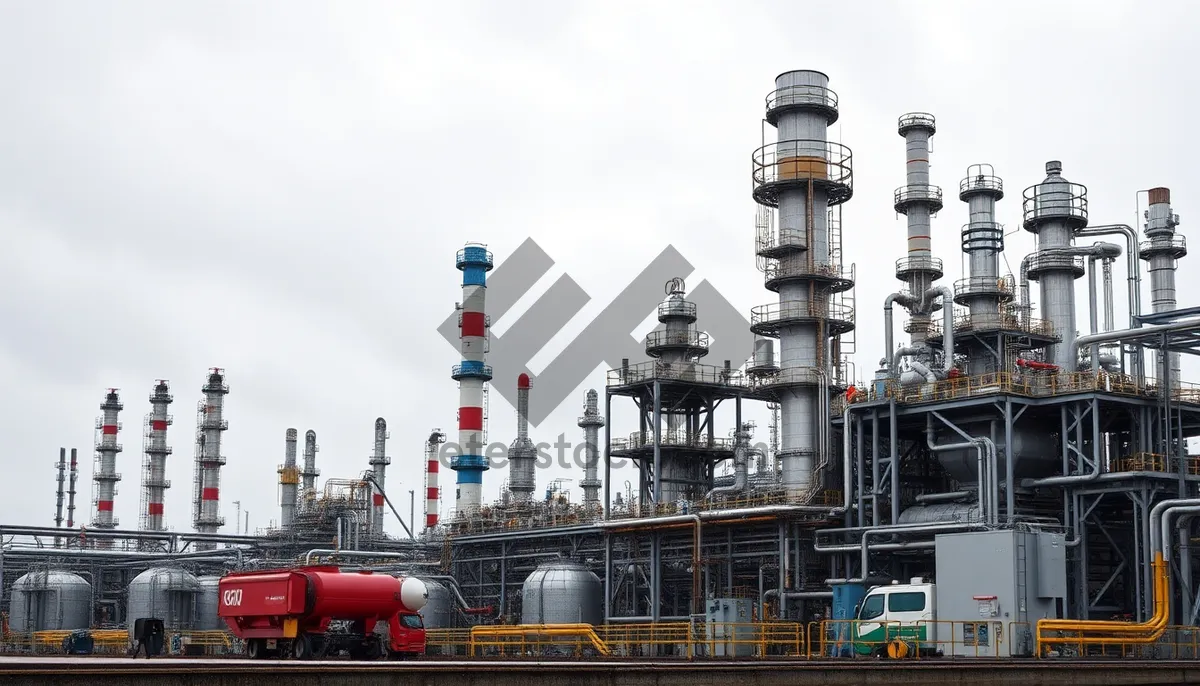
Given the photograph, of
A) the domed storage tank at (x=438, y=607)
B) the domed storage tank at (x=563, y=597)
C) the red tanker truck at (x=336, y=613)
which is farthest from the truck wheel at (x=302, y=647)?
the domed storage tank at (x=438, y=607)

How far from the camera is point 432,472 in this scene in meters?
118

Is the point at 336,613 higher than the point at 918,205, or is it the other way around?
the point at 918,205

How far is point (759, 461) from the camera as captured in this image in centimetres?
7644

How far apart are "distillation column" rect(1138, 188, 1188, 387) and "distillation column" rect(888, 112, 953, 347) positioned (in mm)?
13014

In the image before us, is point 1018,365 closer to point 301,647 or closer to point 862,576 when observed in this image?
point 862,576

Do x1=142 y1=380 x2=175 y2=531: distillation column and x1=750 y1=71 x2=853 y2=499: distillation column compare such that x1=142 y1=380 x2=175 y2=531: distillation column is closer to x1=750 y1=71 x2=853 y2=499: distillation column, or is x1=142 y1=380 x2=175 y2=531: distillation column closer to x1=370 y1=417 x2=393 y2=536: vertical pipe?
x1=370 y1=417 x2=393 y2=536: vertical pipe

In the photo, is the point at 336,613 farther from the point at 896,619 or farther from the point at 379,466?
the point at 379,466

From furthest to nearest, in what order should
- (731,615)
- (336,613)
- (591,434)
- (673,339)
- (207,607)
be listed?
(591,434), (207,607), (673,339), (731,615), (336,613)

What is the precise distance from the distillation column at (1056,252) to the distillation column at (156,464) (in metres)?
75.5

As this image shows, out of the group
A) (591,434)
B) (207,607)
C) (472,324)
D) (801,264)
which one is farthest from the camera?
(591,434)

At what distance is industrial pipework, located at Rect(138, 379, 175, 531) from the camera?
11300cm

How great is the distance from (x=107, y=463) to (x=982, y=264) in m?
78.4

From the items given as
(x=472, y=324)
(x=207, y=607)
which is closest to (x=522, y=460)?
(x=472, y=324)

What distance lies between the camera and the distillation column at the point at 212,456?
110m
